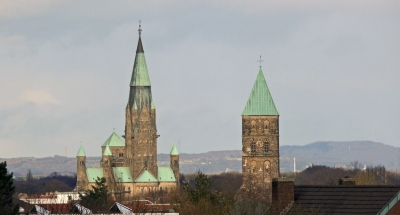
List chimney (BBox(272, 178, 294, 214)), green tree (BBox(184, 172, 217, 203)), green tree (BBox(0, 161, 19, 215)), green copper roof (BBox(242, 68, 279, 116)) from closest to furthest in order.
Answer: chimney (BBox(272, 178, 294, 214))
green tree (BBox(0, 161, 19, 215))
green tree (BBox(184, 172, 217, 203))
green copper roof (BBox(242, 68, 279, 116))

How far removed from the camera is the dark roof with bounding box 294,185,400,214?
52.7 m

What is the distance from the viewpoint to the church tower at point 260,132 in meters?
150

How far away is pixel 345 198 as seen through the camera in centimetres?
5356

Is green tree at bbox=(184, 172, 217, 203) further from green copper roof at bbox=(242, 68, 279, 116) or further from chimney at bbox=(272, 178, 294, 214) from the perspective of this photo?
green copper roof at bbox=(242, 68, 279, 116)

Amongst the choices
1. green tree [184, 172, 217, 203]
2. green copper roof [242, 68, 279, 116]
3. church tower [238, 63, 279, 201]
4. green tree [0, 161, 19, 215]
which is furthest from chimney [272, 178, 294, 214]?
green copper roof [242, 68, 279, 116]

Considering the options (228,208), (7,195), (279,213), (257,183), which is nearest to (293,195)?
(279,213)

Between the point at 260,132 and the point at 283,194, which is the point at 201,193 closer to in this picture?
the point at 283,194

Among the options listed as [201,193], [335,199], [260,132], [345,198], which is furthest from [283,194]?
[260,132]

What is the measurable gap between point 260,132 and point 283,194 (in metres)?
97.5

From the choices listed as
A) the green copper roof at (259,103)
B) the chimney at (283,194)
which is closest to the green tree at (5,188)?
the chimney at (283,194)

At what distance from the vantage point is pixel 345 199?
53.5 metres

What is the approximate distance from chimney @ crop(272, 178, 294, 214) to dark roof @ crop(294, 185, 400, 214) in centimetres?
38

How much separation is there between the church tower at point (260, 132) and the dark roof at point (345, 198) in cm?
9360

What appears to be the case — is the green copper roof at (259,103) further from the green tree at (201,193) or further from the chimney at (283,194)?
the chimney at (283,194)
